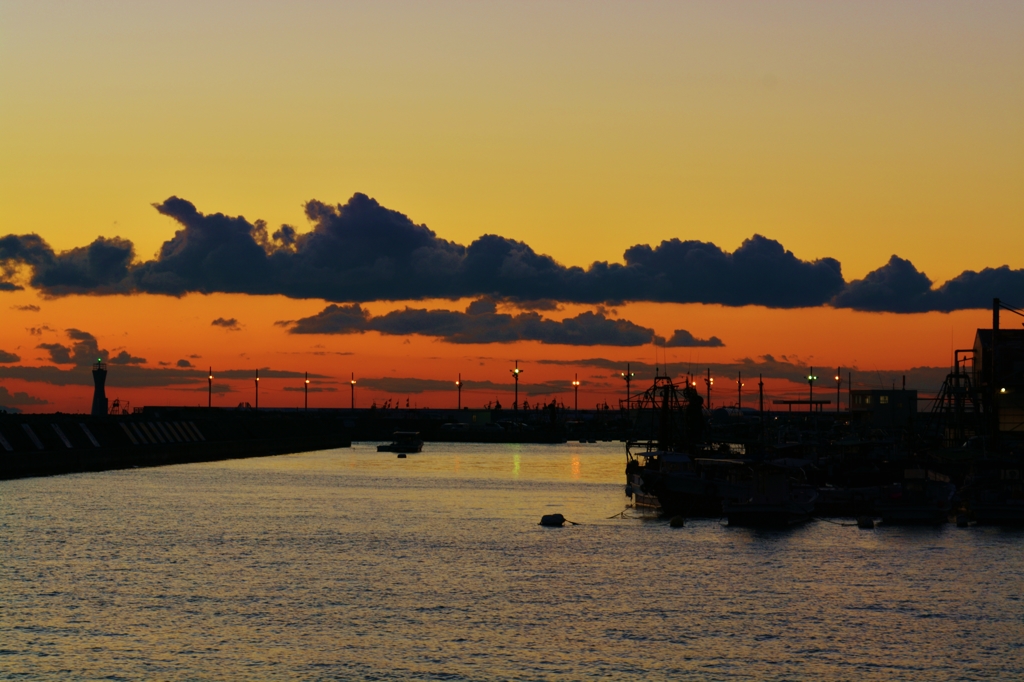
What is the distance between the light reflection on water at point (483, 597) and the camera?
42406mm

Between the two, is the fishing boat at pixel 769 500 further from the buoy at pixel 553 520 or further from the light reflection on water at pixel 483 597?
the buoy at pixel 553 520

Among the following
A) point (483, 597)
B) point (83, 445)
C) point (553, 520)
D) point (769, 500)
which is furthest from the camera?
point (83, 445)

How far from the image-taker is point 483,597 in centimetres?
5569

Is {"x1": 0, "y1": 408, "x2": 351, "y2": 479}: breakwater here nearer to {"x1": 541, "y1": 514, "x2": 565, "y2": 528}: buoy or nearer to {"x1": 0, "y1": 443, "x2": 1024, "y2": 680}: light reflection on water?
{"x1": 0, "y1": 443, "x2": 1024, "y2": 680}: light reflection on water

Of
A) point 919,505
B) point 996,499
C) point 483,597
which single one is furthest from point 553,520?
point 483,597

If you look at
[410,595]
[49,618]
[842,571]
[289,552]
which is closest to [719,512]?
[842,571]

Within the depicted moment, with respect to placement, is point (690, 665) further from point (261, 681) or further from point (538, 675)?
point (261, 681)

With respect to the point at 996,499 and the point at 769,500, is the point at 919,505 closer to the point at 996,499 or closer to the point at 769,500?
the point at 996,499

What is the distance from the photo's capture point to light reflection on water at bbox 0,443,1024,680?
139ft

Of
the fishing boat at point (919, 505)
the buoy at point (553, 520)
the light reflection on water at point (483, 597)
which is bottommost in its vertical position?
the light reflection on water at point (483, 597)

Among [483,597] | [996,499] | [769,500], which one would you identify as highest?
[996,499]

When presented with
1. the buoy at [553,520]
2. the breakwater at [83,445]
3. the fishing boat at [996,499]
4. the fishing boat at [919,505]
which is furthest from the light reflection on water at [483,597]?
the breakwater at [83,445]

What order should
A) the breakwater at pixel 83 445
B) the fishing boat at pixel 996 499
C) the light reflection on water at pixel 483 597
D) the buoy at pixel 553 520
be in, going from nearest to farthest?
the light reflection on water at pixel 483 597 → the fishing boat at pixel 996 499 → the buoy at pixel 553 520 → the breakwater at pixel 83 445

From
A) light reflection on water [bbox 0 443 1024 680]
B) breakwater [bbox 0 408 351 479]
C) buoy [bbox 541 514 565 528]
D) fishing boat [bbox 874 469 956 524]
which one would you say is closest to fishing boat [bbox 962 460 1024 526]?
fishing boat [bbox 874 469 956 524]
